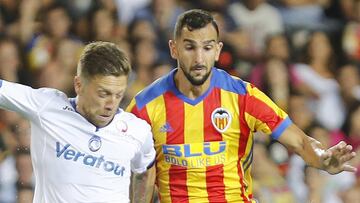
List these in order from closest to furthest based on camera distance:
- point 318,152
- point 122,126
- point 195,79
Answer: point 122,126, point 318,152, point 195,79

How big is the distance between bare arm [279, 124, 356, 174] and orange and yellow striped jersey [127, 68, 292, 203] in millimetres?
118

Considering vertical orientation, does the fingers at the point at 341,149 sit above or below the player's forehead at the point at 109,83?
below

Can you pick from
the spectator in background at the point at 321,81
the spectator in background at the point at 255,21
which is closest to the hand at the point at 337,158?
the spectator in background at the point at 321,81

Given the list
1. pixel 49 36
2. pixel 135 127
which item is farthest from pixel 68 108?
pixel 49 36

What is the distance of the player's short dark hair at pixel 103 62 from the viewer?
4.43m

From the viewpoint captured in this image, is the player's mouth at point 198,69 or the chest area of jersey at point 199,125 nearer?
the player's mouth at point 198,69

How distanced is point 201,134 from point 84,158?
38.8 inches

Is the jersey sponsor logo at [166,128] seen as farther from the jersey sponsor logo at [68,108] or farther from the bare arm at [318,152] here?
the jersey sponsor logo at [68,108]

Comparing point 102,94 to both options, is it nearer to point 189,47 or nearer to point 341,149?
point 189,47

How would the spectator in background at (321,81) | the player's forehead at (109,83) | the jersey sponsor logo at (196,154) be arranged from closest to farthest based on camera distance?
the player's forehead at (109,83) < the jersey sponsor logo at (196,154) < the spectator in background at (321,81)

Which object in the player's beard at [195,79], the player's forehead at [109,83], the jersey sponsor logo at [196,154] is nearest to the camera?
the player's forehead at [109,83]

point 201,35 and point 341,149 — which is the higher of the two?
point 201,35

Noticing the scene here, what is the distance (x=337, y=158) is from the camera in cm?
487

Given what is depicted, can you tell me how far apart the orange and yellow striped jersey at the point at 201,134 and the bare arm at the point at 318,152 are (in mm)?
118
